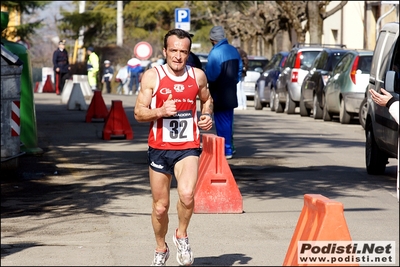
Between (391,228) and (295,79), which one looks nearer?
(391,228)

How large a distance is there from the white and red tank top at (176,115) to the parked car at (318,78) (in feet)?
54.7

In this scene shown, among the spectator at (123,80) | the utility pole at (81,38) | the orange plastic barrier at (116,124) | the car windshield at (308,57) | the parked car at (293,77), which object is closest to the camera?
the orange plastic barrier at (116,124)

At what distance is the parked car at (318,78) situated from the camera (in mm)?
23719

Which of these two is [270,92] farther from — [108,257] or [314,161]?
[108,257]

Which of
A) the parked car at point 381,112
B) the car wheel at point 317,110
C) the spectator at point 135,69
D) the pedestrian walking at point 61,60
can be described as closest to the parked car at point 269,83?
the car wheel at point 317,110

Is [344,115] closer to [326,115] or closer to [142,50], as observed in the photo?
[326,115]

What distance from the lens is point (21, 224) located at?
9.14 metres

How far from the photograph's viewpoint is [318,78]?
78.1 feet

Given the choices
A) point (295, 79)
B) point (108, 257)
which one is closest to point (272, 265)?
point (108, 257)

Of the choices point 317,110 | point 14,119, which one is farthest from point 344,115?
point 14,119

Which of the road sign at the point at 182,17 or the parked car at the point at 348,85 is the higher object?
the road sign at the point at 182,17

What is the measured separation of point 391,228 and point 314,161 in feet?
18.4

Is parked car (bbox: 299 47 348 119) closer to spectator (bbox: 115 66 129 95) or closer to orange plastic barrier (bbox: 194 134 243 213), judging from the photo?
orange plastic barrier (bbox: 194 134 243 213)

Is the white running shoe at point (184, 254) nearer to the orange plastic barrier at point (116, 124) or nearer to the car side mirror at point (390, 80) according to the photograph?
the car side mirror at point (390, 80)
